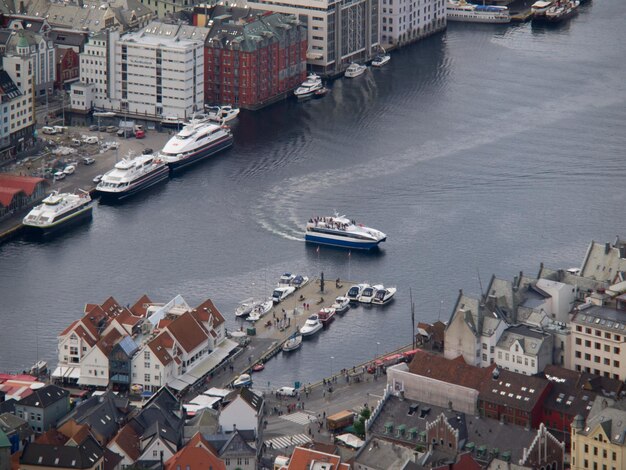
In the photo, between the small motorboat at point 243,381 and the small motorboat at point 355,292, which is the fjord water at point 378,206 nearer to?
the small motorboat at point 243,381

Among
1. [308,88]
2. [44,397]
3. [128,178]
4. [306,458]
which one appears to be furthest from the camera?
[308,88]

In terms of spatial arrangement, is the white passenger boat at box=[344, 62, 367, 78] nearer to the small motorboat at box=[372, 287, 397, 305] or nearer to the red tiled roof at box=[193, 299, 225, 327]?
the small motorboat at box=[372, 287, 397, 305]

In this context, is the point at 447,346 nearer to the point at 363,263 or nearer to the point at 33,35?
the point at 363,263

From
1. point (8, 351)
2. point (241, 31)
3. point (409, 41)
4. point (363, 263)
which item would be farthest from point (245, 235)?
point (409, 41)

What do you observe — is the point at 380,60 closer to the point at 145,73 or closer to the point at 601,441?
the point at 145,73

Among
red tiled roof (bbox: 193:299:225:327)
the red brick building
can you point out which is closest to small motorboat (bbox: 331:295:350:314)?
red tiled roof (bbox: 193:299:225:327)

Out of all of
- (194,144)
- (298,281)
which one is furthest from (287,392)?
(194,144)

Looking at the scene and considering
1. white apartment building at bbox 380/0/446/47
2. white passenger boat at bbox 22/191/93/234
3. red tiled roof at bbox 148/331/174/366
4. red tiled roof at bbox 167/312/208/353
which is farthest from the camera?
white apartment building at bbox 380/0/446/47
